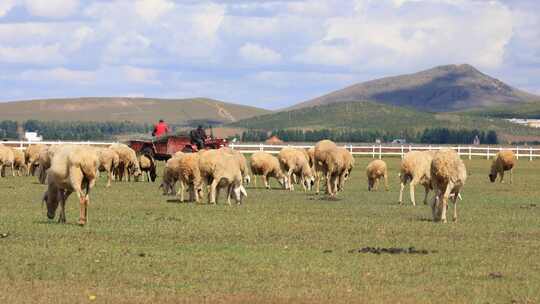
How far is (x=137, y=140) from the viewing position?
56.8m

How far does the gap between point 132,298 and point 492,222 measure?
12.7 meters

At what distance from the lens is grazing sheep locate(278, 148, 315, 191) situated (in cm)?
4044

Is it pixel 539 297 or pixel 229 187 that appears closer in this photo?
pixel 539 297

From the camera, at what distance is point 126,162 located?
143 feet

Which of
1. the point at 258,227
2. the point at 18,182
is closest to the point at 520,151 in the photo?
the point at 18,182

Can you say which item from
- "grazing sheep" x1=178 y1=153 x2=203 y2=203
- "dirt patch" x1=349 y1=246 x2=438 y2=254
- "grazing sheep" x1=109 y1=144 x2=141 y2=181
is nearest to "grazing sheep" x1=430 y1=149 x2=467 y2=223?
"dirt patch" x1=349 y1=246 x2=438 y2=254

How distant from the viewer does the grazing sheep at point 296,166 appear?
4044 cm

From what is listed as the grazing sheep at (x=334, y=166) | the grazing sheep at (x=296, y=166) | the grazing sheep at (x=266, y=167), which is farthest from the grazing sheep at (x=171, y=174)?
the grazing sheep at (x=296, y=166)

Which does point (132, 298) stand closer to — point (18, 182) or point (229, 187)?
point (229, 187)

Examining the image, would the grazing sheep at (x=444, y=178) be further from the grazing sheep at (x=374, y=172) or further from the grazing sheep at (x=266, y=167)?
the grazing sheep at (x=266, y=167)

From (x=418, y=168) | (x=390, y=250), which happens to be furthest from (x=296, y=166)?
(x=390, y=250)

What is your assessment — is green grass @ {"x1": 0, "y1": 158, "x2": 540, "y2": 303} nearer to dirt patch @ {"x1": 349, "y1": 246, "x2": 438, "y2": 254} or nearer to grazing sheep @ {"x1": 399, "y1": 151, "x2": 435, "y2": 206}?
dirt patch @ {"x1": 349, "y1": 246, "x2": 438, "y2": 254}

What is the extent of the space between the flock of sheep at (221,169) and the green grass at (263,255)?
32.7 inches

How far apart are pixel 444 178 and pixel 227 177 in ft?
22.6
